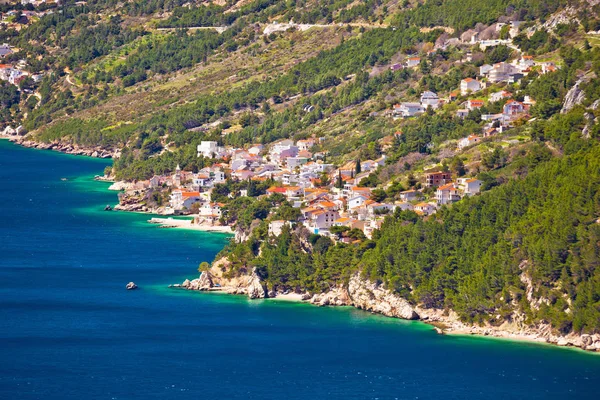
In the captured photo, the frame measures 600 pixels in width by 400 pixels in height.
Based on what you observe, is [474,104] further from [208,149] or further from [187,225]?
[208,149]

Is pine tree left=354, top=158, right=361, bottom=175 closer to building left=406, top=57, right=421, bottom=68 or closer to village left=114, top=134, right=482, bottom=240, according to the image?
village left=114, top=134, right=482, bottom=240

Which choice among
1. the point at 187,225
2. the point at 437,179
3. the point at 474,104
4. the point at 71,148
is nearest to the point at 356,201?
the point at 437,179

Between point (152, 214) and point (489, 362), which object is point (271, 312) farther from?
point (152, 214)

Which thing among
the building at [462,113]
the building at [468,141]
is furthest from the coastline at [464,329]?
the building at [462,113]

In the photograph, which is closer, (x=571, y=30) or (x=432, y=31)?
(x=571, y=30)

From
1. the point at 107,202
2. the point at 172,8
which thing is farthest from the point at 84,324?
the point at 172,8

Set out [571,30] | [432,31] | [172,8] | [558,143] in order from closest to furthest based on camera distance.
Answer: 1. [558,143]
2. [571,30]
3. [432,31]
4. [172,8]

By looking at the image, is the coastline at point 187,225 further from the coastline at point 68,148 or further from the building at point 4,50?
the building at point 4,50
